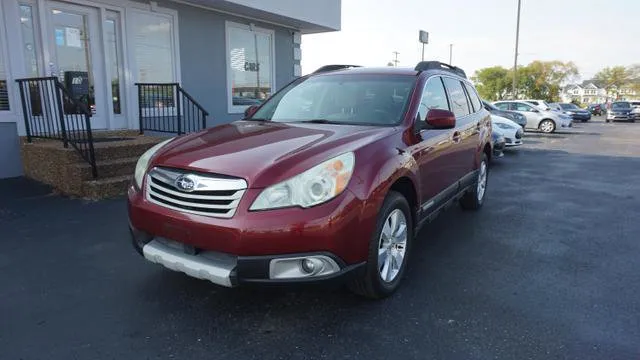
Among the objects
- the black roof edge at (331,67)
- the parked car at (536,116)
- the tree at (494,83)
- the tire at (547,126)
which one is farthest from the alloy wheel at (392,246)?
the tree at (494,83)

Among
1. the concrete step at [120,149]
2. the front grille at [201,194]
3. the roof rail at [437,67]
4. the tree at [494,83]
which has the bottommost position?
the concrete step at [120,149]

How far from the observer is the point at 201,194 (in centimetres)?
275

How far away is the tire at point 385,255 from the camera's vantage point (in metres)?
2.96

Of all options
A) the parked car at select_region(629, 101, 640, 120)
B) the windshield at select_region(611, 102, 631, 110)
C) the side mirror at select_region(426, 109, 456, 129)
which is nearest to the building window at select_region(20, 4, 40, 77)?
the side mirror at select_region(426, 109, 456, 129)

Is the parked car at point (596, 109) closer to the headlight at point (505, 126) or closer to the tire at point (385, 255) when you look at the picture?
the headlight at point (505, 126)

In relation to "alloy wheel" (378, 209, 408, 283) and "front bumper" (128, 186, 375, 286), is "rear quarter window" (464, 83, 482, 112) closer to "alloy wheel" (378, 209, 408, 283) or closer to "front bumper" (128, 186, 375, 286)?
"alloy wheel" (378, 209, 408, 283)

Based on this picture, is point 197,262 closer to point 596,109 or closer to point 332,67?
point 332,67

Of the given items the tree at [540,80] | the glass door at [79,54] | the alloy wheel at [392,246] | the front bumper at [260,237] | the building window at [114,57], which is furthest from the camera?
the tree at [540,80]

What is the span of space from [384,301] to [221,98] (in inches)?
318

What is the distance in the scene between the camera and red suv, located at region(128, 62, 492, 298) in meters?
2.62

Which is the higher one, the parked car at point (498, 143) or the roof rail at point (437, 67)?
the roof rail at point (437, 67)

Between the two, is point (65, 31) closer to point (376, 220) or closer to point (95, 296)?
point (95, 296)

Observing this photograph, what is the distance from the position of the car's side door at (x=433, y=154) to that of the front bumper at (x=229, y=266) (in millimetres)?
1205

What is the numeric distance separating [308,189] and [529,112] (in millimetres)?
21265
